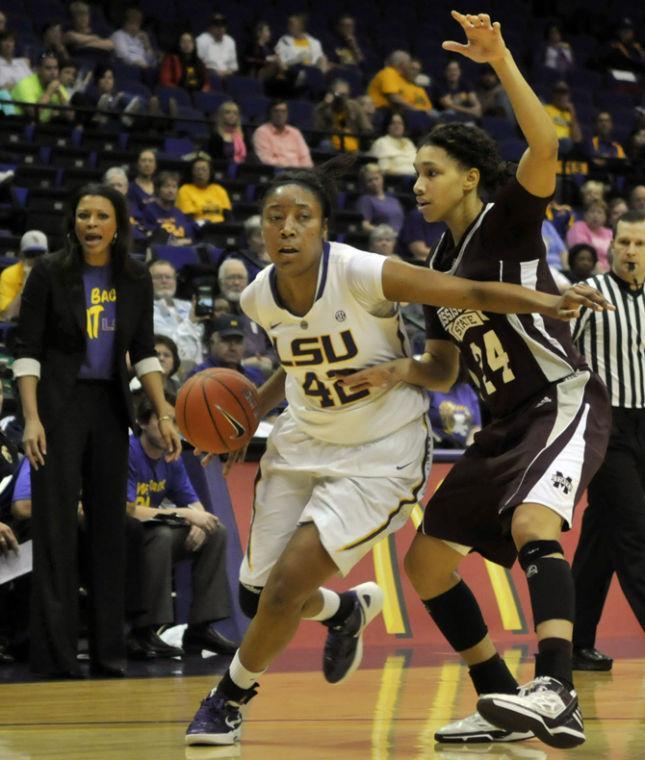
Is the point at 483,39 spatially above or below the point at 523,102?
above

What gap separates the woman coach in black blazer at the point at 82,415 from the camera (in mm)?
5875

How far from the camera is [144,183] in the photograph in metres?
11.6

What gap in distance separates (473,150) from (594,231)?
9844mm

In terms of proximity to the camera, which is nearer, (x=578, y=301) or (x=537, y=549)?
(x=578, y=301)

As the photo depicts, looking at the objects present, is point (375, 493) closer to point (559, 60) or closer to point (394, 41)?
point (394, 41)

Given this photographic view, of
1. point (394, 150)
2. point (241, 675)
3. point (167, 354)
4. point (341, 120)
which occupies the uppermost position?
point (341, 120)

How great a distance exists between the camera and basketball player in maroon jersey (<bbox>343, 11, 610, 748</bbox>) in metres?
3.85

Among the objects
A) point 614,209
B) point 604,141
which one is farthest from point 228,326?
point 604,141

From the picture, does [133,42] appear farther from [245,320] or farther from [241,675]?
[241,675]

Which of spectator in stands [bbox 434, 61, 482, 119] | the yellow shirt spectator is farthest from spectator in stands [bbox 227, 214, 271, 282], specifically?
spectator in stands [bbox 434, 61, 482, 119]

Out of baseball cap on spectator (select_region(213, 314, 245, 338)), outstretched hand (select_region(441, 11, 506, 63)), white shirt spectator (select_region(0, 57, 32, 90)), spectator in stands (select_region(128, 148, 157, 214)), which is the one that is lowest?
baseball cap on spectator (select_region(213, 314, 245, 338))

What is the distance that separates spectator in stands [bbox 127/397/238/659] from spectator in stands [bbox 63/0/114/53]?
7.93 m

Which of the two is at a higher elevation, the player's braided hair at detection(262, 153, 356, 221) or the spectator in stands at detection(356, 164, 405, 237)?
the player's braided hair at detection(262, 153, 356, 221)

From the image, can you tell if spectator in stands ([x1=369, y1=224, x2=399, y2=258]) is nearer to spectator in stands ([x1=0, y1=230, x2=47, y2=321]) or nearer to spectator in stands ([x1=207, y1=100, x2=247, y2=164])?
spectator in stands ([x1=207, y1=100, x2=247, y2=164])
